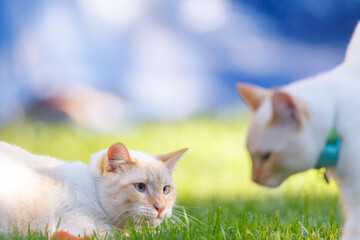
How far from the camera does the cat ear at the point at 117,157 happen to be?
2.14 m

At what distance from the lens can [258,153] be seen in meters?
1.63

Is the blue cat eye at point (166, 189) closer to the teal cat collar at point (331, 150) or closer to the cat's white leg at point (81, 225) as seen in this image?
the cat's white leg at point (81, 225)

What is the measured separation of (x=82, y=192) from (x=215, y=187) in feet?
6.01

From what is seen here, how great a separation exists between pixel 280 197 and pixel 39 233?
2008 millimetres

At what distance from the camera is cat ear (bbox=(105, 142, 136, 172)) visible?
214cm

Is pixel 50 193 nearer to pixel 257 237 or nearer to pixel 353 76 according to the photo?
pixel 257 237

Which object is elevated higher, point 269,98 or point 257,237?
point 269,98

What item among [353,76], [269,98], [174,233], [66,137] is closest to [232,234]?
[174,233]

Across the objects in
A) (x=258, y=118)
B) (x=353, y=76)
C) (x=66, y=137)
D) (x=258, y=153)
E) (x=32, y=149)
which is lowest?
(x=258, y=153)

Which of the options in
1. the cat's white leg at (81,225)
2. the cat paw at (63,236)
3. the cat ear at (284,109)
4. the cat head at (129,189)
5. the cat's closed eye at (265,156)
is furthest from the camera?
the cat head at (129,189)

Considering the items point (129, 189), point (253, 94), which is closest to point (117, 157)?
point (129, 189)

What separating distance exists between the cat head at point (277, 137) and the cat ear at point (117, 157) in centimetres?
70

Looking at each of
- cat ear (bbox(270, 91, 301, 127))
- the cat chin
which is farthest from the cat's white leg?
cat ear (bbox(270, 91, 301, 127))

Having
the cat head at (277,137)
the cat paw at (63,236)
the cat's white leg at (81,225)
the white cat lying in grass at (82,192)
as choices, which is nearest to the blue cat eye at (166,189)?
the white cat lying in grass at (82,192)
